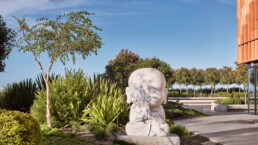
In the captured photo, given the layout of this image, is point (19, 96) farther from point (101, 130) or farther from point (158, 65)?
point (158, 65)

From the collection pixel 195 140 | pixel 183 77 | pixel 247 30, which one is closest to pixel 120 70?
pixel 183 77

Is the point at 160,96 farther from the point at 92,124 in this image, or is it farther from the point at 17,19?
the point at 17,19

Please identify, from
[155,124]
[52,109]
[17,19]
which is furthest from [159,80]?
[17,19]

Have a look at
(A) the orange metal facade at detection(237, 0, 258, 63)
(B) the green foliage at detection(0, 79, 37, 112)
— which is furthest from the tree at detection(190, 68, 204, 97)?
(B) the green foliage at detection(0, 79, 37, 112)

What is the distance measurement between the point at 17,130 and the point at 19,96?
45.1ft

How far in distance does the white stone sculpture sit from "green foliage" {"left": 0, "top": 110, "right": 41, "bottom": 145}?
11.0ft

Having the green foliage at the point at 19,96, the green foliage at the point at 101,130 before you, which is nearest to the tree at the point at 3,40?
the green foliage at the point at 19,96

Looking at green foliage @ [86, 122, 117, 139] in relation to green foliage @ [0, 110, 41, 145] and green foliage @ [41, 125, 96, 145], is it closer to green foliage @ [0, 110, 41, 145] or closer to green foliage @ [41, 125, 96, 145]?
green foliage @ [41, 125, 96, 145]

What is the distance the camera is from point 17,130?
8.87 metres

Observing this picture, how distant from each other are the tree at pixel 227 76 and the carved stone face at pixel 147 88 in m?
60.8

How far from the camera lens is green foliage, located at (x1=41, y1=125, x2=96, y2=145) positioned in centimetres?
1154

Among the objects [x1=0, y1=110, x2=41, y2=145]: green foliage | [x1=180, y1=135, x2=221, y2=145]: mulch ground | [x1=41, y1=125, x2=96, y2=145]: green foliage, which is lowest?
[x1=180, y1=135, x2=221, y2=145]: mulch ground

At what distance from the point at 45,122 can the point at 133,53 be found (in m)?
55.2

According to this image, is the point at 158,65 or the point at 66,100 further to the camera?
the point at 158,65
